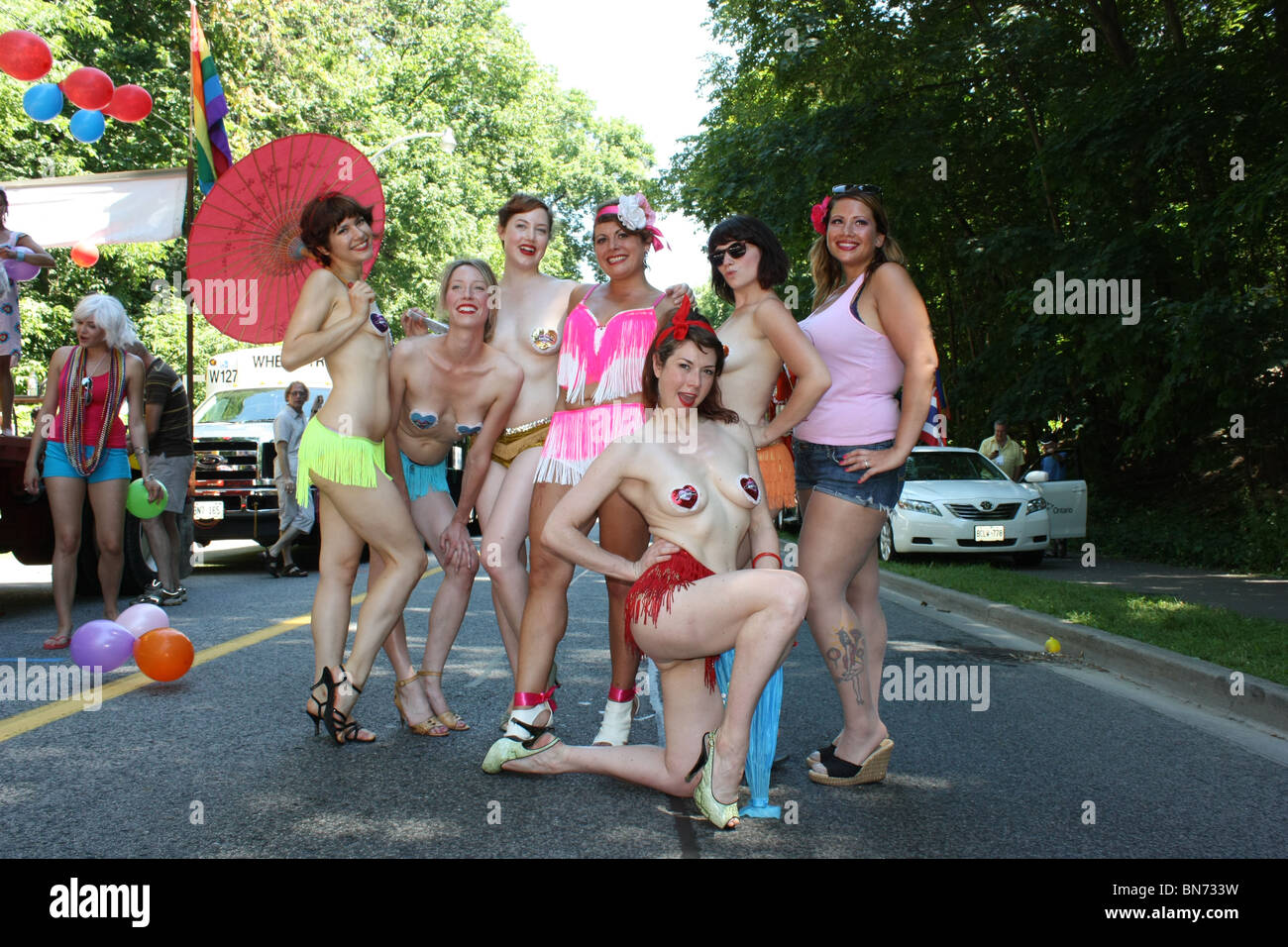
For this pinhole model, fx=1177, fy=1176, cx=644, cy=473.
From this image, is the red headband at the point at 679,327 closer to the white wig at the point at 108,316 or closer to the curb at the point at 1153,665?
the curb at the point at 1153,665

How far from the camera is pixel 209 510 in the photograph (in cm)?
1227

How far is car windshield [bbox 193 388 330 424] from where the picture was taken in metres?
13.8

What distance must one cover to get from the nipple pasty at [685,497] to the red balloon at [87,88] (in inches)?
309

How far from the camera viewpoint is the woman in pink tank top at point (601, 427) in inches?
167

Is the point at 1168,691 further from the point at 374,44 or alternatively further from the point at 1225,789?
the point at 374,44

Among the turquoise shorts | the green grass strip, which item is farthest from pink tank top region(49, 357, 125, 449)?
the green grass strip

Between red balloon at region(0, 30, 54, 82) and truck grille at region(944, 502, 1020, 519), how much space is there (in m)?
9.93

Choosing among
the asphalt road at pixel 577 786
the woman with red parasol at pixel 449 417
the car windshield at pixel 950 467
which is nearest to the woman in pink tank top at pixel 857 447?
the asphalt road at pixel 577 786

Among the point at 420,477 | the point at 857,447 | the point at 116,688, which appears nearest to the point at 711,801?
the point at 857,447

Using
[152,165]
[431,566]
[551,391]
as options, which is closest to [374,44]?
[152,165]

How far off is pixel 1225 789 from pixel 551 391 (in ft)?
9.51

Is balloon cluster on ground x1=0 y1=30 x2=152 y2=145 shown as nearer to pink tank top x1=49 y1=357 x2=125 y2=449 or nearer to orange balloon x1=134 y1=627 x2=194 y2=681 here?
pink tank top x1=49 y1=357 x2=125 y2=449

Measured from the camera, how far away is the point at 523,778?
161 inches

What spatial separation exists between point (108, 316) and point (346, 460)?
11.6 feet
